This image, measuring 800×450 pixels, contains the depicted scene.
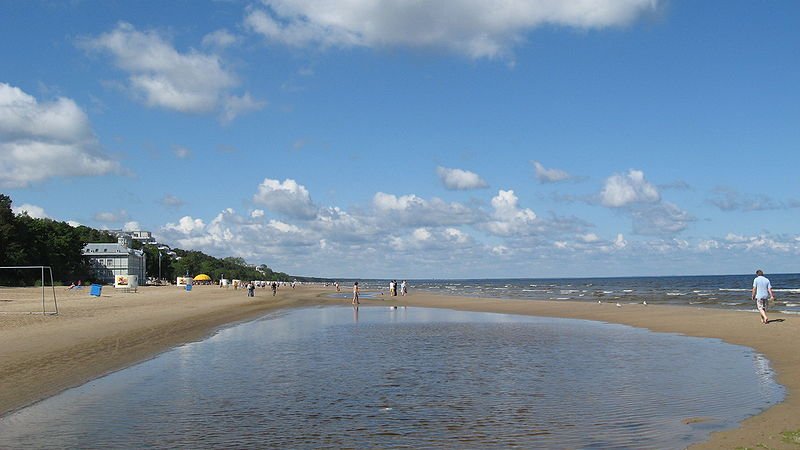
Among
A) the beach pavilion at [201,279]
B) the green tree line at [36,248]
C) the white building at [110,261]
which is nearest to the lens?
the green tree line at [36,248]

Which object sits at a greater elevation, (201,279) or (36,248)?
(36,248)

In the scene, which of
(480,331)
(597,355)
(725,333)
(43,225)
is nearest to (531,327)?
(480,331)

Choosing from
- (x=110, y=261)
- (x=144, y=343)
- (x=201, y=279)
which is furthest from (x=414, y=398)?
(x=110, y=261)

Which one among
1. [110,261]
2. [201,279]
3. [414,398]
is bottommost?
[414,398]

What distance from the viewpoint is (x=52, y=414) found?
38.8 feet

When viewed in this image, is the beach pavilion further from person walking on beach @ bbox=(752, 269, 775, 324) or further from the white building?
person walking on beach @ bbox=(752, 269, 775, 324)

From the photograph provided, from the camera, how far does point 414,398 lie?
43.1ft

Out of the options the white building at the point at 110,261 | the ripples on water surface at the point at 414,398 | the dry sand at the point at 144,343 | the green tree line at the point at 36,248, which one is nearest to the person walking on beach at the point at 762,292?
the dry sand at the point at 144,343

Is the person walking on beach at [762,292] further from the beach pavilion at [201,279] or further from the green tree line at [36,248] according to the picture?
the beach pavilion at [201,279]

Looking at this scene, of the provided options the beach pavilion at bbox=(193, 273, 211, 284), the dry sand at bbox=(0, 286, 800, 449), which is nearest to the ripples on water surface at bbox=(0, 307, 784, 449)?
the dry sand at bbox=(0, 286, 800, 449)

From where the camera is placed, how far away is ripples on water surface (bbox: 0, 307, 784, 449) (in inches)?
396

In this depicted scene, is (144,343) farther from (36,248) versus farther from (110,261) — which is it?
(110,261)

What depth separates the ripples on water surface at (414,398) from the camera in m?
10.1

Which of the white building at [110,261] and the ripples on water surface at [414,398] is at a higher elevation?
the white building at [110,261]
